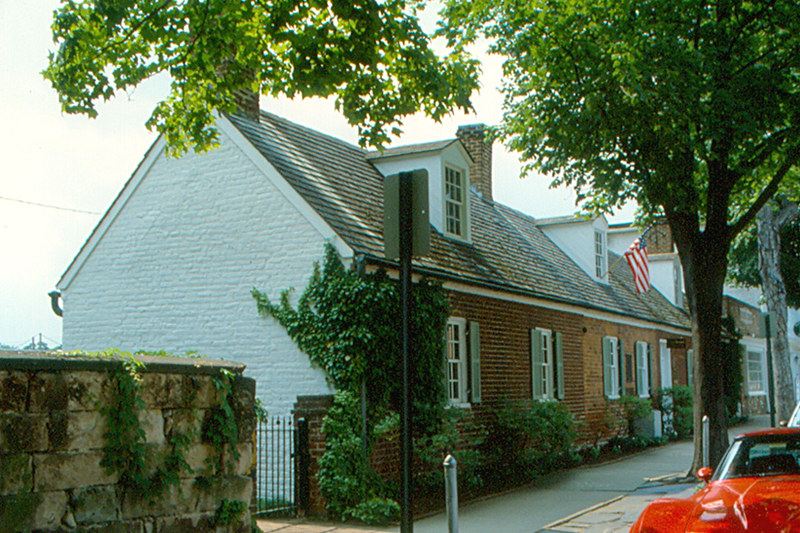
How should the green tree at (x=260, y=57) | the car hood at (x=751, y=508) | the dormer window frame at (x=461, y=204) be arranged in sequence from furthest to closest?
the dormer window frame at (x=461, y=204) < the green tree at (x=260, y=57) < the car hood at (x=751, y=508)

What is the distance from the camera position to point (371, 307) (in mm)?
12430

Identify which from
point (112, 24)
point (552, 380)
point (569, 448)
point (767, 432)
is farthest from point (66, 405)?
point (552, 380)

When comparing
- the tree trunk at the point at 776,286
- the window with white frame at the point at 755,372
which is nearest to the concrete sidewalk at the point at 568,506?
the tree trunk at the point at 776,286

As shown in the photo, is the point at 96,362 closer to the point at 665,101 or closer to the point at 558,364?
the point at 665,101

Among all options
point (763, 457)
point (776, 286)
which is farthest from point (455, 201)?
point (776, 286)

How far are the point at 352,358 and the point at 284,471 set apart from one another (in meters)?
1.87

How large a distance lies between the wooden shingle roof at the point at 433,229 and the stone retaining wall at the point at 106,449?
5496 millimetres

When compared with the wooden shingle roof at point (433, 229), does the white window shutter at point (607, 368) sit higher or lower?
lower

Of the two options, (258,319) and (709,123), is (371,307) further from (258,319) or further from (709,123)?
(709,123)

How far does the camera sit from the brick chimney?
24.2 metres

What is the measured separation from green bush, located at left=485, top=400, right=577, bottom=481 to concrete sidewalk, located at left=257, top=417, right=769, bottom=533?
1.60 feet

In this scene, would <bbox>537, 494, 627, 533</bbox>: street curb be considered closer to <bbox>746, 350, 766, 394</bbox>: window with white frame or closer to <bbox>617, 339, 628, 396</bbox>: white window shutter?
<bbox>617, 339, 628, 396</bbox>: white window shutter

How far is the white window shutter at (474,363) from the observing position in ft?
51.5

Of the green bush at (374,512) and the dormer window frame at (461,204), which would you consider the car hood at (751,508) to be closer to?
the green bush at (374,512)
